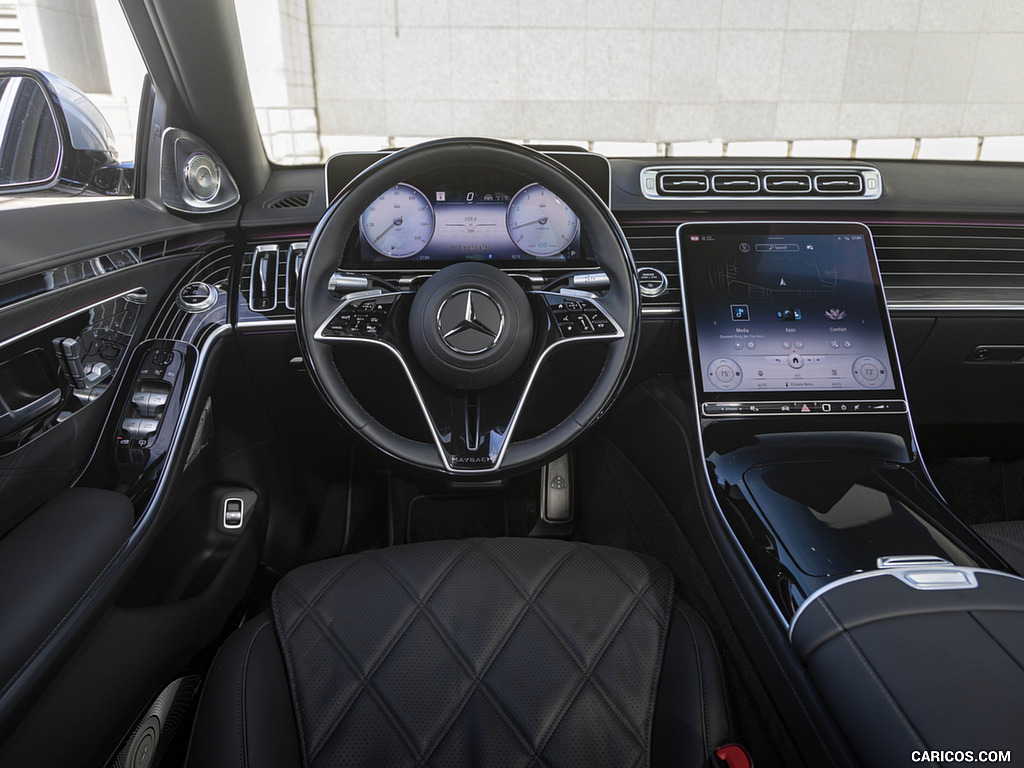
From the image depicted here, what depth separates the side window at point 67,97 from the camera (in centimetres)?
121

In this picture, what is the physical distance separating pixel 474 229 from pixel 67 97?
808 millimetres

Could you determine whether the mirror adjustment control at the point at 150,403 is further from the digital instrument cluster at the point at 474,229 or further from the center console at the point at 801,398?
the center console at the point at 801,398

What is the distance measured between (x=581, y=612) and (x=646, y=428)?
686 mm

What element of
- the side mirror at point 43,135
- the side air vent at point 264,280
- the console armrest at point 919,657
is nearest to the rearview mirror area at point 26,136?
the side mirror at point 43,135

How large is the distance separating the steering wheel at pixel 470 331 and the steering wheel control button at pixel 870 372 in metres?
0.58

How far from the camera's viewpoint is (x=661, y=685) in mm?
1014

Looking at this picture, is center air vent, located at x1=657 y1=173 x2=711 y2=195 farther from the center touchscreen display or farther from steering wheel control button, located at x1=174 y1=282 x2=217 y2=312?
steering wheel control button, located at x1=174 y1=282 x2=217 y2=312

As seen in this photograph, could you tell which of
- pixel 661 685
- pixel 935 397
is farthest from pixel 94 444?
pixel 935 397

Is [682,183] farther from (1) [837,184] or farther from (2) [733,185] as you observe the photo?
(1) [837,184]

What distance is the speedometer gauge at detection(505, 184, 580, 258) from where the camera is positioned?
1.44 m

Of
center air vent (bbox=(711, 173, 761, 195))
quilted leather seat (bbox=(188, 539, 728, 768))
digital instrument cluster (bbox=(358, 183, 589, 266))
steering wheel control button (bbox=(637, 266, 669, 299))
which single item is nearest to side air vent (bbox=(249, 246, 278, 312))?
digital instrument cluster (bbox=(358, 183, 589, 266))

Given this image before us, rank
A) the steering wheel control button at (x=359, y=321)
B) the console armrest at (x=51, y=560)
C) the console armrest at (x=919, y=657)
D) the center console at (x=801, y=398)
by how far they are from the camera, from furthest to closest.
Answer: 1. the steering wheel control button at (x=359, y=321)
2. the center console at (x=801, y=398)
3. the console armrest at (x=51, y=560)
4. the console armrest at (x=919, y=657)

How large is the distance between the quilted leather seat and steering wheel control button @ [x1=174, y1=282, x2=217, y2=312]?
0.64 metres

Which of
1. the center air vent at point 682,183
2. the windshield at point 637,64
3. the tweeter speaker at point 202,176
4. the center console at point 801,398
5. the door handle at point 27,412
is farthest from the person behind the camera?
the windshield at point 637,64
